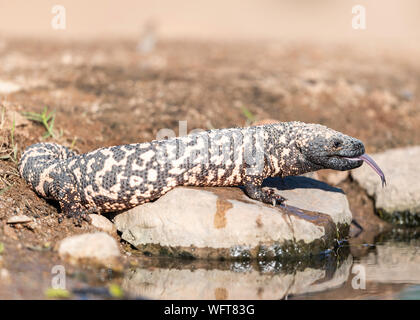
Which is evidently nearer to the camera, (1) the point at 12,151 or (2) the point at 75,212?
(2) the point at 75,212

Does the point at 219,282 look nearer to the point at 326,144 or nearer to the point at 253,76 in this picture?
the point at 326,144

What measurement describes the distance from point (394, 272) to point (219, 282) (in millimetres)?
1794

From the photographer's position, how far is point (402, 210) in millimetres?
7156

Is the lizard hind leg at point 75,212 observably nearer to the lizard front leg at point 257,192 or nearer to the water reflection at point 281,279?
the water reflection at point 281,279

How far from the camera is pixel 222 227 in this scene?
5.24 meters

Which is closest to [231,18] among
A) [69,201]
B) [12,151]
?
[12,151]

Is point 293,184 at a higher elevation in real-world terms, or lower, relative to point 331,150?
lower

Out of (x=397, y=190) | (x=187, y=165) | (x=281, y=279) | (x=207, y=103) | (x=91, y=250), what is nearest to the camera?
(x=91, y=250)

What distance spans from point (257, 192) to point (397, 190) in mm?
2626

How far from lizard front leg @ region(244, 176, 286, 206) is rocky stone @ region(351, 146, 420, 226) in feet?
7.47

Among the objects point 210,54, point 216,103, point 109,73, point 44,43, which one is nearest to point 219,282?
point 216,103

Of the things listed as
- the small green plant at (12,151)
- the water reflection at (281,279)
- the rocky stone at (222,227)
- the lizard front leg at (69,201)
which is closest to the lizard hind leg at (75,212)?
the lizard front leg at (69,201)

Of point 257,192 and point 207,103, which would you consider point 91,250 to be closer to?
point 257,192

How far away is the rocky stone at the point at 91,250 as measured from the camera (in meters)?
4.56
